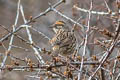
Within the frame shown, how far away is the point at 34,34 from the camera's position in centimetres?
1000

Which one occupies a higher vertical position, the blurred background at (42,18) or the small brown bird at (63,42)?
the blurred background at (42,18)

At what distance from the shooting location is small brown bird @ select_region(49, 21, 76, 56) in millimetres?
6090

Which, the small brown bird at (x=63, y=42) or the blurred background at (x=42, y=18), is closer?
the small brown bird at (x=63, y=42)

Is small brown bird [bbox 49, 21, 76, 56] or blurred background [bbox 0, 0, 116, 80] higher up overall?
blurred background [bbox 0, 0, 116, 80]

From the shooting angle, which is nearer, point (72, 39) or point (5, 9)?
point (72, 39)

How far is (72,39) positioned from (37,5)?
A: 7392 mm

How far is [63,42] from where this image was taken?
6375 millimetres

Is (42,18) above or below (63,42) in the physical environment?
above

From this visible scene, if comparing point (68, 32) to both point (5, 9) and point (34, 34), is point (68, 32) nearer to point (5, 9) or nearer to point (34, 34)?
point (34, 34)

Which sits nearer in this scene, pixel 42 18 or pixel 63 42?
pixel 63 42

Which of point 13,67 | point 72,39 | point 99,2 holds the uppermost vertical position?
point 99,2

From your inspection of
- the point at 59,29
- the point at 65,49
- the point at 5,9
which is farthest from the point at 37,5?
the point at 65,49

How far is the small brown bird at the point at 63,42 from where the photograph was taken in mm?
6090

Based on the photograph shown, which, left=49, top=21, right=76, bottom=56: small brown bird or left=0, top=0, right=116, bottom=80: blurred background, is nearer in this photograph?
left=49, top=21, right=76, bottom=56: small brown bird
